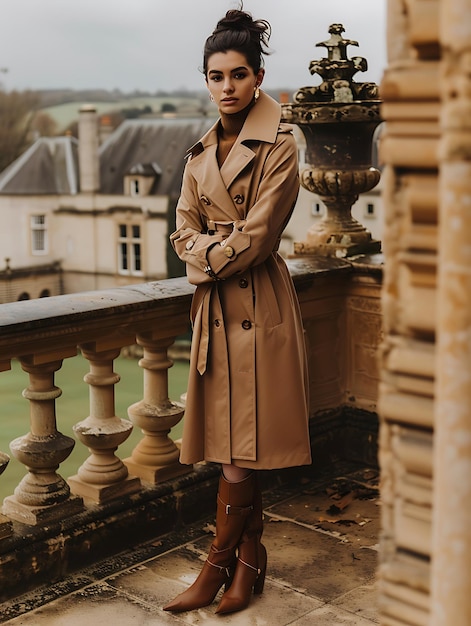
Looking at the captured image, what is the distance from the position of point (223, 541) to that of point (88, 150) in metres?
47.0

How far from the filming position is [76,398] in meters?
38.2

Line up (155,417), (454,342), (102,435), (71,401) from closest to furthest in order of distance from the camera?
(454,342) < (102,435) < (155,417) < (71,401)

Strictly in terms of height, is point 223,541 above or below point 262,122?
below

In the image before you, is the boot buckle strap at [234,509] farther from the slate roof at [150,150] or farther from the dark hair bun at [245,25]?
the slate roof at [150,150]

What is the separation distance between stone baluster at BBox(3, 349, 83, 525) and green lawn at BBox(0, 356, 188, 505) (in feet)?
77.4

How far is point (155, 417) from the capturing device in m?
3.71

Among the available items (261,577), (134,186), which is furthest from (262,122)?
(134,186)

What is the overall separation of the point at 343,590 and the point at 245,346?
89 centimetres

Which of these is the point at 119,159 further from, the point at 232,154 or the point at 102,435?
the point at 232,154

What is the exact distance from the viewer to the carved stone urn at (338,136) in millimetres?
4504

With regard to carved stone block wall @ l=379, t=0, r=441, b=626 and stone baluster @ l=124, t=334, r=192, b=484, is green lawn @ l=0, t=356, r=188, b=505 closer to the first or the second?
stone baluster @ l=124, t=334, r=192, b=484

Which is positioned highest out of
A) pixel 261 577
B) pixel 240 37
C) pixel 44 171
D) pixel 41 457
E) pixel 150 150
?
pixel 150 150

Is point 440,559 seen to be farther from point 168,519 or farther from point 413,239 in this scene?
point 168,519

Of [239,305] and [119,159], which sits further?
[119,159]
